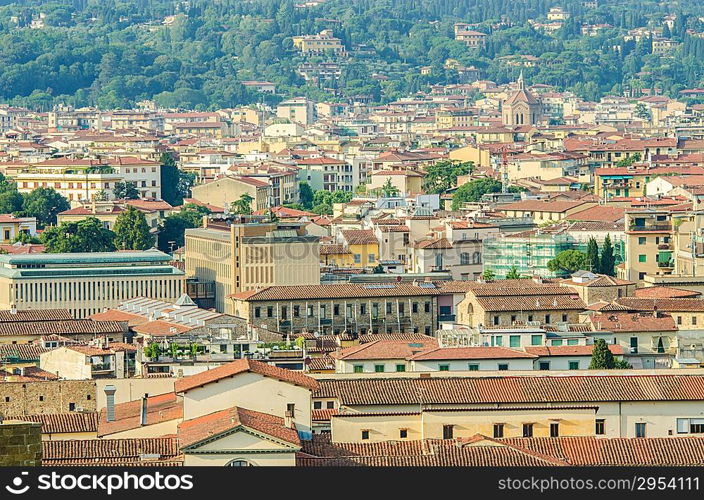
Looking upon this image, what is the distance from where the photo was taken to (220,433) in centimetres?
1638

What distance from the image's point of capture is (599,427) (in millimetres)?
20953

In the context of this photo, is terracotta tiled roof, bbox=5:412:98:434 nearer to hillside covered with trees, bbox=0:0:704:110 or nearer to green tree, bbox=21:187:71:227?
green tree, bbox=21:187:71:227

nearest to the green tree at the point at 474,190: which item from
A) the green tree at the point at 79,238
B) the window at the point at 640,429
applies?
the green tree at the point at 79,238

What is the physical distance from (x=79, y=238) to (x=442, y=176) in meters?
24.0

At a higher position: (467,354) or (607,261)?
(467,354)

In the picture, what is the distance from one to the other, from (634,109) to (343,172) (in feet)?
171

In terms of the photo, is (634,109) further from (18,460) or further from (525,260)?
(18,460)

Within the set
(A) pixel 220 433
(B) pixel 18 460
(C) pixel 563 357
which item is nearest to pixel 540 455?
(A) pixel 220 433

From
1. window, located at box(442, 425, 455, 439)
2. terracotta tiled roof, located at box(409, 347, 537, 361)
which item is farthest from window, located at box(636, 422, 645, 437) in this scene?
terracotta tiled roof, located at box(409, 347, 537, 361)

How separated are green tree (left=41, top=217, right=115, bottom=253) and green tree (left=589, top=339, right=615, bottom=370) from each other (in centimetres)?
2881

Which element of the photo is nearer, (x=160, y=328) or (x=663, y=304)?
(x=160, y=328)

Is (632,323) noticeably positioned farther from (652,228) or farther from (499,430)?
(652,228)

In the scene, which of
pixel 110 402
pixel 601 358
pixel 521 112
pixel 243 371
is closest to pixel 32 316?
pixel 601 358

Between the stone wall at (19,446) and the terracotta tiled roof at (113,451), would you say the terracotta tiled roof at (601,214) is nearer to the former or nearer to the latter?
the terracotta tiled roof at (113,451)
